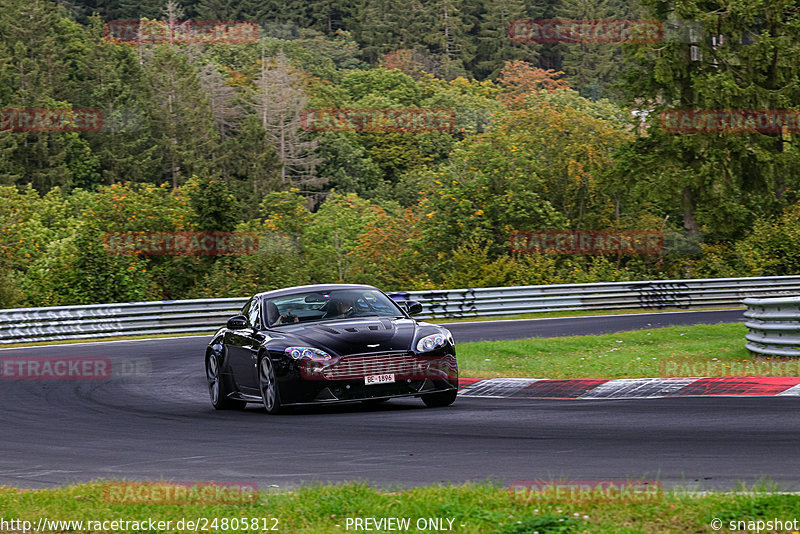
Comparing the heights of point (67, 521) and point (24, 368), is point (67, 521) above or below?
above

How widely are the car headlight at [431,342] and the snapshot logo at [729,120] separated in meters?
37.7

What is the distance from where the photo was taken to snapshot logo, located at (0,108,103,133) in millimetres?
96312

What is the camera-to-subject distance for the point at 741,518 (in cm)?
605

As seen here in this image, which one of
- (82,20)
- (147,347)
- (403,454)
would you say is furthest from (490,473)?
(82,20)

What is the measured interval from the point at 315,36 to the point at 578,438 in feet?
475

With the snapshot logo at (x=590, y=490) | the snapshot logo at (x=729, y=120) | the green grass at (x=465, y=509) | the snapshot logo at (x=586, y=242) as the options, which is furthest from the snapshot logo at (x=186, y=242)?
the snapshot logo at (x=590, y=490)

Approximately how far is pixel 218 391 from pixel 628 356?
27.8 feet

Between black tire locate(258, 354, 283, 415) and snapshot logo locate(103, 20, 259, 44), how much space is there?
107030mm

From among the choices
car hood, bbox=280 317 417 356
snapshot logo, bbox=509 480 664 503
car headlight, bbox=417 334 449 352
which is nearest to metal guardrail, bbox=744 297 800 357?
car headlight, bbox=417 334 449 352

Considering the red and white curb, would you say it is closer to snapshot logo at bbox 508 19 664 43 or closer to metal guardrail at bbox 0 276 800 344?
metal guardrail at bbox 0 276 800 344

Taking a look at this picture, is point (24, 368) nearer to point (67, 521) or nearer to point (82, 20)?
point (67, 521)

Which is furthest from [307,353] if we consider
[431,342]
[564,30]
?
[564,30]

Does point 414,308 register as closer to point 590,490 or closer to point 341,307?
point 341,307

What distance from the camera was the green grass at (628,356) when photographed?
51.6 feet
